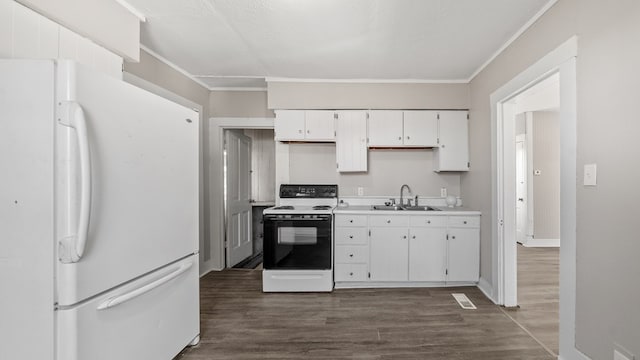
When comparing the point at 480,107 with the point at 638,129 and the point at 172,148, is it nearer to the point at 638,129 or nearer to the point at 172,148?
the point at 638,129

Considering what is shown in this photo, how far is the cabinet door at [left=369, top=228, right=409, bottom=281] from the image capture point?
3.27m

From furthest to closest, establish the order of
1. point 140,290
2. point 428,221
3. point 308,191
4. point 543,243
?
1. point 543,243
2. point 308,191
3. point 428,221
4. point 140,290

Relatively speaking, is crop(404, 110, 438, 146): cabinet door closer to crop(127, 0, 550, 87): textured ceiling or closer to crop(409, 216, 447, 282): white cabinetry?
crop(127, 0, 550, 87): textured ceiling

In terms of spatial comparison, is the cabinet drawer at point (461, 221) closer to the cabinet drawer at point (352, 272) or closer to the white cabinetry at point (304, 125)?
the cabinet drawer at point (352, 272)

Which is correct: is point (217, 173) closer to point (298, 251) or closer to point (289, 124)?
point (289, 124)

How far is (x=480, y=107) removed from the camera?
3244 mm

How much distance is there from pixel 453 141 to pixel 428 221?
43.6 inches

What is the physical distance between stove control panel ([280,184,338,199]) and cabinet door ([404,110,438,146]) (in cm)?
116

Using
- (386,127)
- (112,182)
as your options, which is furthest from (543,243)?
(112,182)

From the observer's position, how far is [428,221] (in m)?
3.27

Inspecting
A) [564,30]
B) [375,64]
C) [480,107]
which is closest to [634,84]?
[564,30]

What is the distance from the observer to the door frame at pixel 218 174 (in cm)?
390

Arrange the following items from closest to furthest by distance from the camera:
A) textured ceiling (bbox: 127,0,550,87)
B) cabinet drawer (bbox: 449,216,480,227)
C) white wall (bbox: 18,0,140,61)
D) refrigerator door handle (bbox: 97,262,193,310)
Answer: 1. refrigerator door handle (bbox: 97,262,193,310)
2. white wall (bbox: 18,0,140,61)
3. textured ceiling (bbox: 127,0,550,87)
4. cabinet drawer (bbox: 449,216,480,227)

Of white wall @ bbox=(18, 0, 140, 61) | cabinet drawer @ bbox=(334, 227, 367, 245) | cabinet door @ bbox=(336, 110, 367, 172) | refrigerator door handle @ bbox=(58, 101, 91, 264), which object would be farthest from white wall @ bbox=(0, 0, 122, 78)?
cabinet drawer @ bbox=(334, 227, 367, 245)
